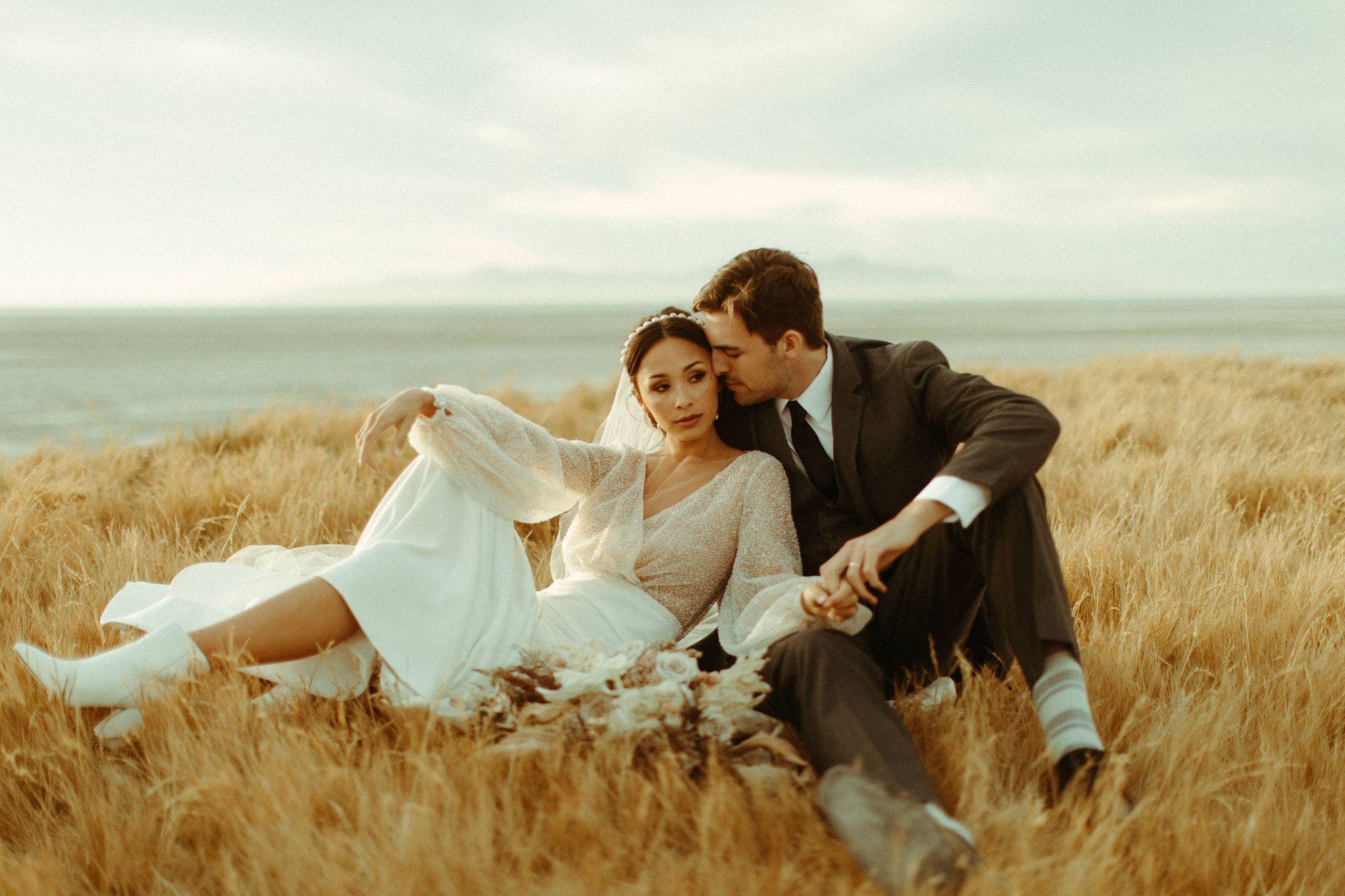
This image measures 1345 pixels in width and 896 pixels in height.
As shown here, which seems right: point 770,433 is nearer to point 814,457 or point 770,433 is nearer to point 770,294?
point 814,457

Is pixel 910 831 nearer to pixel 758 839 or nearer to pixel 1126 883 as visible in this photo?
pixel 758 839

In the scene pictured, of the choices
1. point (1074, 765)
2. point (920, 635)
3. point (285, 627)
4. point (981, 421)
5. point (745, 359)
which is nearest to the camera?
point (1074, 765)

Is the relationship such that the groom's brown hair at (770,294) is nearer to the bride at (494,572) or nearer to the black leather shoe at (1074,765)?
the bride at (494,572)

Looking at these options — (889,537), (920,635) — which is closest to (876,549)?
(889,537)

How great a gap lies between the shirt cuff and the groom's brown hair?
880mm

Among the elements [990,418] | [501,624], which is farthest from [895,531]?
[501,624]

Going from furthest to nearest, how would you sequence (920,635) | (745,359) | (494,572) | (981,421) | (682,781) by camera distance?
1. (745,359)
2. (494,572)
3. (920,635)
4. (981,421)
5. (682,781)

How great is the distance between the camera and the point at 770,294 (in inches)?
130

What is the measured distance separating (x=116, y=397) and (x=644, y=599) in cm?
1618

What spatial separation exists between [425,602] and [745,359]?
1.35 metres

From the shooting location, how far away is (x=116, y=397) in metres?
16.5

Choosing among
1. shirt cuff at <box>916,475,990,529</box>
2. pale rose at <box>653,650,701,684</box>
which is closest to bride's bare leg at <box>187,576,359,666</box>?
pale rose at <box>653,650,701,684</box>

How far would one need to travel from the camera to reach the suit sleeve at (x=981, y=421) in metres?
2.67

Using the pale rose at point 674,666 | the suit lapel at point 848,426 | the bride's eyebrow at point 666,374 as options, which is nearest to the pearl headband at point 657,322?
the bride's eyebrow at point 666,374
